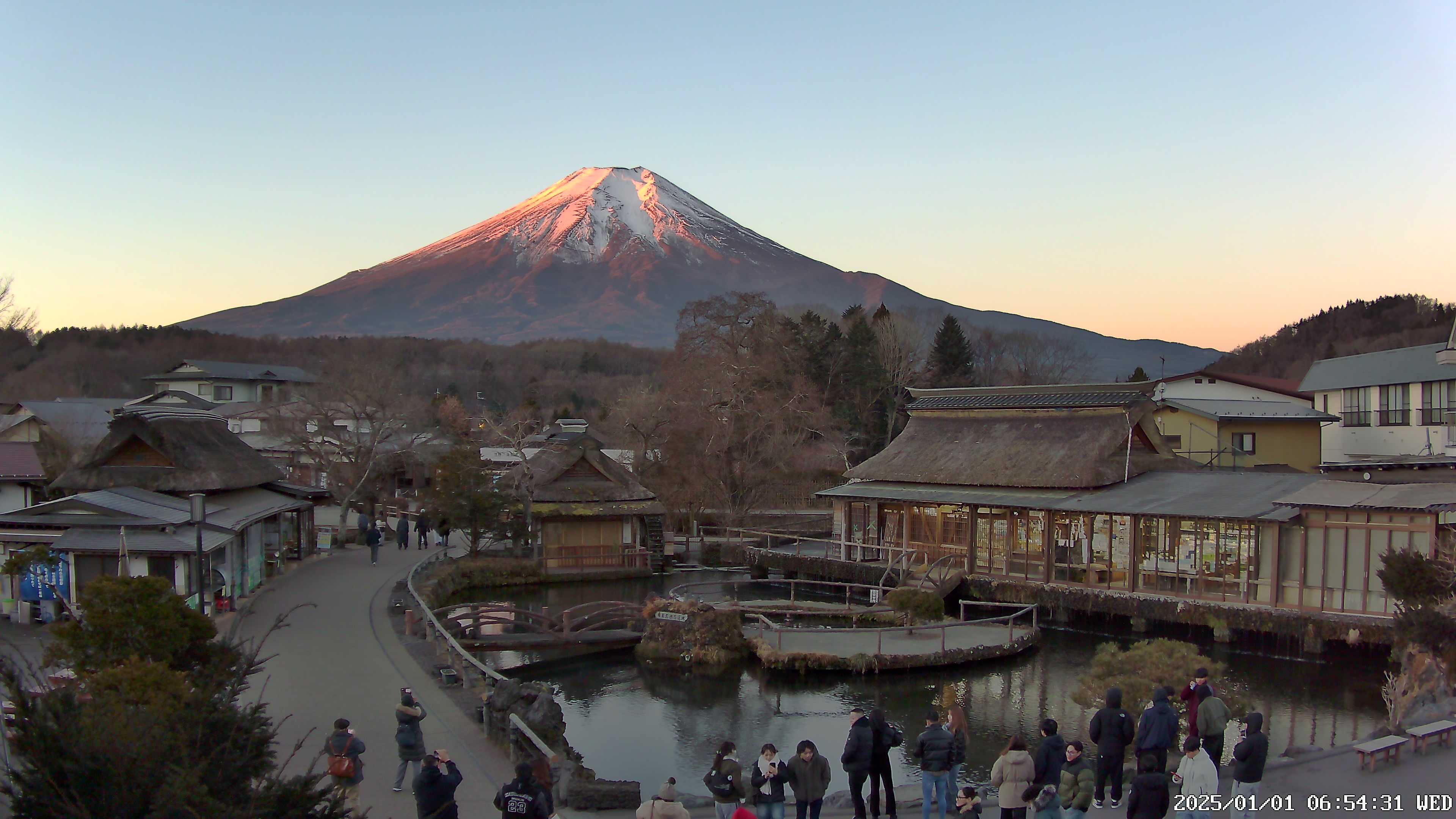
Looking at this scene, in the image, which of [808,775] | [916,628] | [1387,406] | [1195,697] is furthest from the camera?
[1387,406]

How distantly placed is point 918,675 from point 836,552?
39.6ft

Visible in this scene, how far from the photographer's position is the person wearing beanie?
7121 mm

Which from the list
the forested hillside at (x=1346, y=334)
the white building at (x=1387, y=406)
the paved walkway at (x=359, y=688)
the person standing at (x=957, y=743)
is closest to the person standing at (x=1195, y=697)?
the person standing at (x=957, y=743)

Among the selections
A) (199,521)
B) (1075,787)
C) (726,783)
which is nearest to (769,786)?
(726,783)

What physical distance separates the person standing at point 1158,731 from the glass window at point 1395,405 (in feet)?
126

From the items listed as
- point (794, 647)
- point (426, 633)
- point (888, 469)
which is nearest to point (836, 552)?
point (888, 469)

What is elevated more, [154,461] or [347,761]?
[154,461]

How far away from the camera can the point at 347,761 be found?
8641 millimetres

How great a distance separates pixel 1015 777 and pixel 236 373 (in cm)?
7202

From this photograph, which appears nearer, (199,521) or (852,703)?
(199,521)

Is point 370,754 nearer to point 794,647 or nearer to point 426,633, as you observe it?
point 426,633

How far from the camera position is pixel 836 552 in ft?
99.1

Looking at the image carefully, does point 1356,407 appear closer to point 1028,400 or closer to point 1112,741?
point 1028,400

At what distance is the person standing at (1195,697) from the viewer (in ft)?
32.7
